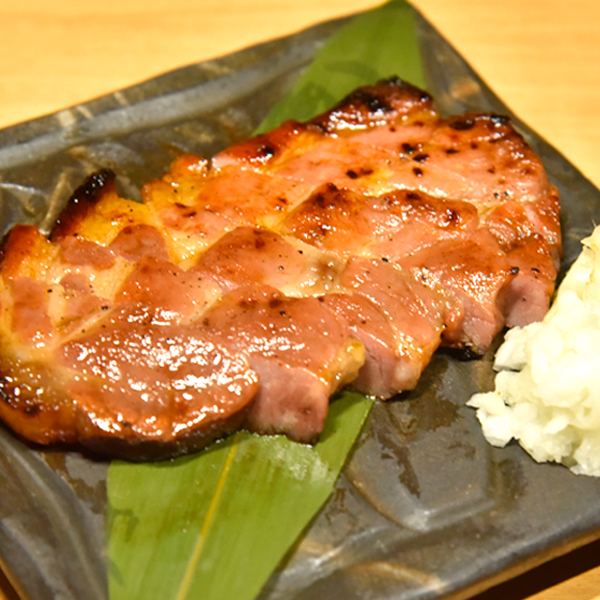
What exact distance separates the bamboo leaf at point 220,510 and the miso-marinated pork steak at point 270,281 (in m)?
0.09

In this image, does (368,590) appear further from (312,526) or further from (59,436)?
(59,436)

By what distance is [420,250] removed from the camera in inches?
127

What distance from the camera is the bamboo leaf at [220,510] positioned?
2369 millimetres

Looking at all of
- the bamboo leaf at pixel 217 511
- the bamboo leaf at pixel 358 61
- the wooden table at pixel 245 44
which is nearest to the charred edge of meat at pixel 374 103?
the bamboo leaf at pixel 358 61

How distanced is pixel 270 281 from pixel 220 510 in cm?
95

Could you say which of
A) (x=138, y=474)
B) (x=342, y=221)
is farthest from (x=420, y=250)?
(x=138, y=474)

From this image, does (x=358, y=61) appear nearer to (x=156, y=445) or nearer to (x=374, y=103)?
(x=374, y=103)

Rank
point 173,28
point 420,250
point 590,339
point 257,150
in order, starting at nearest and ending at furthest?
point 590,339
point 420,250
point 257,150
point 173,28

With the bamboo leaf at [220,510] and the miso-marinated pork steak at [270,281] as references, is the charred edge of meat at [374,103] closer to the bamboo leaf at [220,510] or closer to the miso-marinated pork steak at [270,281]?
the miso-marinated pork steak at [270,281]

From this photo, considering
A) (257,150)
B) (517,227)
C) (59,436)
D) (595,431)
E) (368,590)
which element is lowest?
(368,590)

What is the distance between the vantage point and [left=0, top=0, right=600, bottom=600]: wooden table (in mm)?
4922

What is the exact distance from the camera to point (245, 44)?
17.8 ft

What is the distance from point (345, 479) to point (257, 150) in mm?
1741

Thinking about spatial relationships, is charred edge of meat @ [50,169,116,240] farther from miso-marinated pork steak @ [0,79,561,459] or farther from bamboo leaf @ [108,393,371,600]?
bamboo leaf @ [108,393,371,600]
